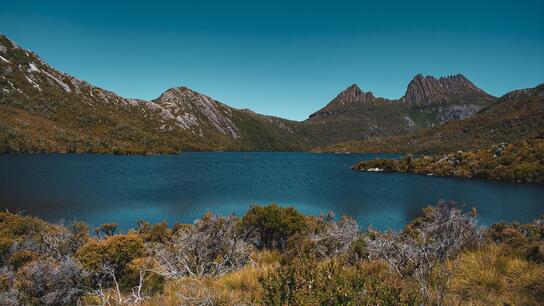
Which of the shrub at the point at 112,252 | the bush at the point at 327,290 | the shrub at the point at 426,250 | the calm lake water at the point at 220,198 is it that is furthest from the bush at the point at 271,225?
the calm lake water at the point at 220,198

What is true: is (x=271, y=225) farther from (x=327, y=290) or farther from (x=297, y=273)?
(x=327, y=290)

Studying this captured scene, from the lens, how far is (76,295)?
9664mm

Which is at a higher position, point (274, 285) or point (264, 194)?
point (274, 285)

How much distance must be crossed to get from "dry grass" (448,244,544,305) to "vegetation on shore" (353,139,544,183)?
11544 cm

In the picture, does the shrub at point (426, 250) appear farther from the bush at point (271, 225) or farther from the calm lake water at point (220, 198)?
the calm lake water at point (220, 198)

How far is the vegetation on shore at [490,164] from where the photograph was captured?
100625 mm

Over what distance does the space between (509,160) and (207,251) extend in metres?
132

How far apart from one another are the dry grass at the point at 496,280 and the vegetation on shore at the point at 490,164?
379ft

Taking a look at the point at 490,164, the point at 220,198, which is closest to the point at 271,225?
the point at 220,198

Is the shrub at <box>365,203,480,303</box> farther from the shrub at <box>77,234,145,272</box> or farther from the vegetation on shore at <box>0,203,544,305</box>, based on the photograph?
the shrub at <box>77,234,145,272</box>

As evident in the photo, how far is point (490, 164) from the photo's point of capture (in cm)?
11431

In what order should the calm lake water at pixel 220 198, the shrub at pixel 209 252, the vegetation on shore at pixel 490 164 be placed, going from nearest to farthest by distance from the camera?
1. the shrub at pixel 209 252
2. the calm lake water at pixel 220 198
3. the vegetation on shore at pixel 490 164

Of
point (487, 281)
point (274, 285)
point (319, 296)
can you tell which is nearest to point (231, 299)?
point (274, 285)

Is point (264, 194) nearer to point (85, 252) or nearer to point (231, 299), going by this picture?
point (85, 252)
